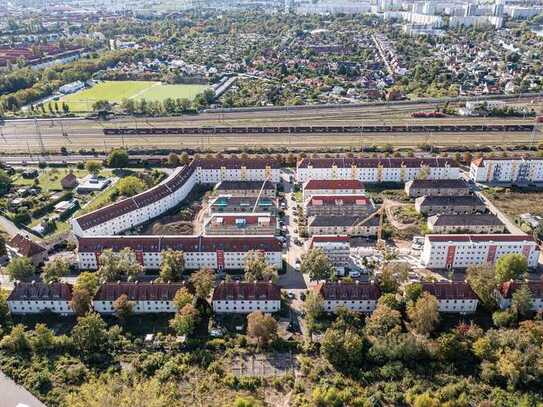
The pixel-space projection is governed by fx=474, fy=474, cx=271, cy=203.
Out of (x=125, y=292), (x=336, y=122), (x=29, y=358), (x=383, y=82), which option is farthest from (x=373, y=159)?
(x=383, y=82)

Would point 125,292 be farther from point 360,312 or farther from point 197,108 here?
point 197,108

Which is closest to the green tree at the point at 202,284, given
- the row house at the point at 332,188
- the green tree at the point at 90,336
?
the green tree at the point at 90,336

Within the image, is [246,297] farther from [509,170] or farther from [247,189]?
[509,170]

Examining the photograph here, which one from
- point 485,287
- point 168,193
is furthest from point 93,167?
point 485,287

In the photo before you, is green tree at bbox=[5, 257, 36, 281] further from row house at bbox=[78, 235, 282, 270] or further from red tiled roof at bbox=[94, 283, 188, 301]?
red tiled roof at bbox=[94, 283, 188, 301]

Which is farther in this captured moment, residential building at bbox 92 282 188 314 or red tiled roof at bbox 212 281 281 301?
residential building at bbox 92 282 188 314

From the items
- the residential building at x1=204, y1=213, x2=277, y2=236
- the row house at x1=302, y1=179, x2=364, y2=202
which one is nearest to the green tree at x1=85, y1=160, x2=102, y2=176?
the residential building at x1=204, y1=213, x2=277, y2=236

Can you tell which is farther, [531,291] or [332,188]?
[332,188]
